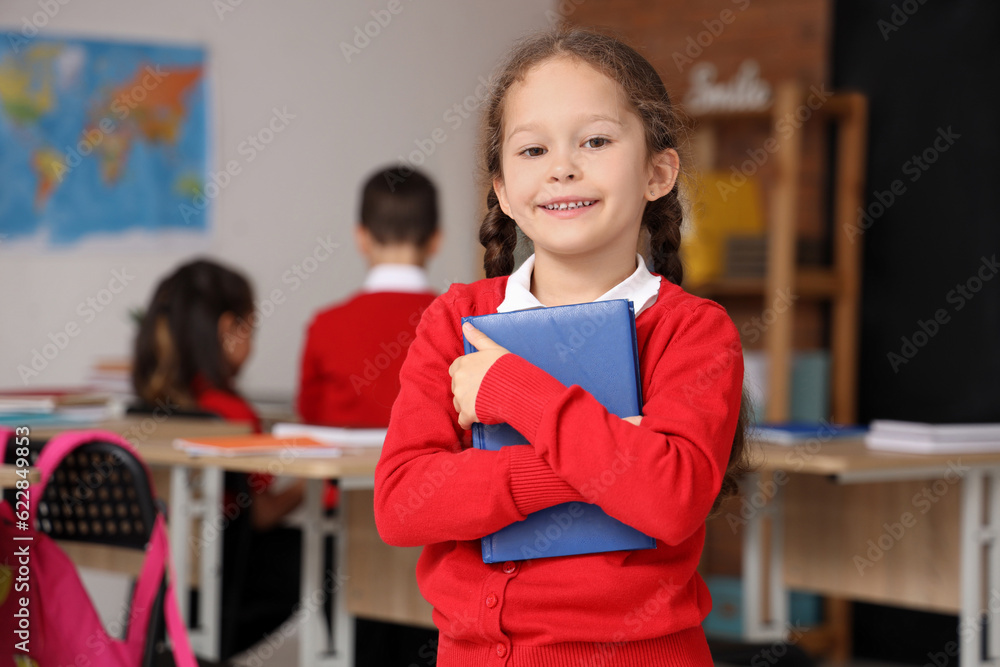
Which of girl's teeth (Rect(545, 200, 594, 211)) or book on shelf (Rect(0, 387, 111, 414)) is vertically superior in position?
girl's teeth (Rect(545, 200, 594, 211))

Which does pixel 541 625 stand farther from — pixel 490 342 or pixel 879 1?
pixel 879 1

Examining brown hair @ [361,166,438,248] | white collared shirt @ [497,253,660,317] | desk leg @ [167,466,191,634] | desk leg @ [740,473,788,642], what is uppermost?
brown hair @ [361,166,438,248]

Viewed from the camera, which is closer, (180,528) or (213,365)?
(180,528)

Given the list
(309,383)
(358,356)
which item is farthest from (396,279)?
(309,383)

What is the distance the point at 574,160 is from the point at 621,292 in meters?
0.15

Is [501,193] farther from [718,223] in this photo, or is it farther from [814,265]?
[718,223]

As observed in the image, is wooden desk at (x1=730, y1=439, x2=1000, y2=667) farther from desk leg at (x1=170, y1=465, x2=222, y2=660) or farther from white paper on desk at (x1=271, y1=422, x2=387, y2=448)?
desk leg at (x1=170, y1=465, x2=222, y2=660)

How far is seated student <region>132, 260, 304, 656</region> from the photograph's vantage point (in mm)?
2840

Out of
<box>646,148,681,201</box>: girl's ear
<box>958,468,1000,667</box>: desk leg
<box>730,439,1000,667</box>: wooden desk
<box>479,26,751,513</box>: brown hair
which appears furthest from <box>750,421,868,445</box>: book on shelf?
<box>646,148,681,201</box>: girl's ear

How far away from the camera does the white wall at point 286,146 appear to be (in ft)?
13.0

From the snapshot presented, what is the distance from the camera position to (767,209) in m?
4.38

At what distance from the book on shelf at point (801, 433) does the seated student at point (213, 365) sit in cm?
125

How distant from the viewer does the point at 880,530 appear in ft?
8.94

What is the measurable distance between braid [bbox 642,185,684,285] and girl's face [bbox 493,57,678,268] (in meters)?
0.14
